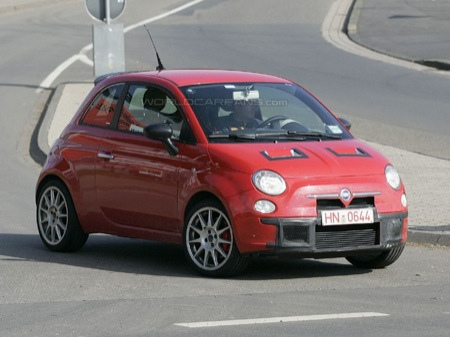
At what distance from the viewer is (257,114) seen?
10.5 meters

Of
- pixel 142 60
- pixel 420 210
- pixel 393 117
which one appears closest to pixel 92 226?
pixel 420 210

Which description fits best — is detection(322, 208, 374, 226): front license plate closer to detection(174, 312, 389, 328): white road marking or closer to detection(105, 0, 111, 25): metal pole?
detection(174, 312, 389, 328): white road marking

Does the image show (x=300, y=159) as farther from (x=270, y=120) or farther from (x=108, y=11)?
(x=108, y=11)

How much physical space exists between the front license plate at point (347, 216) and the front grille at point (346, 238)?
82 millimetres

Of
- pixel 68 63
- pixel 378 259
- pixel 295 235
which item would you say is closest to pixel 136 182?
pixel 295 235

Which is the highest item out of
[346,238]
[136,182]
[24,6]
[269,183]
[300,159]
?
[300,159]

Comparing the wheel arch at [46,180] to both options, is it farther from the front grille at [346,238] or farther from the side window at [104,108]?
the front grille at [346,238]

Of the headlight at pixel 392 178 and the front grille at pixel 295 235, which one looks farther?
the headlight at pixel 392 178

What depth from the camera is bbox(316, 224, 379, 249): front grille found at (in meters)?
9.70

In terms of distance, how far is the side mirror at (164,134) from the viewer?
33.5ft

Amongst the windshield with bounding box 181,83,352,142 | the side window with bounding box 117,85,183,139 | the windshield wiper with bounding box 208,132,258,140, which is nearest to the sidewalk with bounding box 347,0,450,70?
the windshield with bounding box 181,83,352,142

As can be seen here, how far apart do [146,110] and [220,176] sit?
139 cm

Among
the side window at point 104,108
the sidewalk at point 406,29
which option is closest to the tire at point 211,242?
the side window at point 104,108

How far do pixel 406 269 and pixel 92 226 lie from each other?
2618 mm
